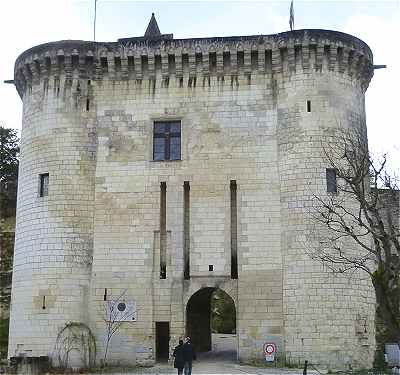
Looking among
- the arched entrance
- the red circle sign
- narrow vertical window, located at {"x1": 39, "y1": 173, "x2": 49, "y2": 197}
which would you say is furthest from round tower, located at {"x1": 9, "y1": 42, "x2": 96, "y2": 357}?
the red circle sign

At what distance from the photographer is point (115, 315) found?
25.7 metres

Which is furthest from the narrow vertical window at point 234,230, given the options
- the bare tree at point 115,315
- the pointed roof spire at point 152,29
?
the pointed roof spire at point 152,29

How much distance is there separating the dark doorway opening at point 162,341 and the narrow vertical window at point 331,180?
29.1ft

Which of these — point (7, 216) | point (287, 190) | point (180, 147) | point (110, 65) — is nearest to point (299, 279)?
point (287, 190)

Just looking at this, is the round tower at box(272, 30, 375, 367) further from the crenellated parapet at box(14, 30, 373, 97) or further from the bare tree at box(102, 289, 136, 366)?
the bare tree at box(102, 289, 136, 366)

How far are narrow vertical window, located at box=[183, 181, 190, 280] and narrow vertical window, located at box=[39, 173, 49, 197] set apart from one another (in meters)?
5.93

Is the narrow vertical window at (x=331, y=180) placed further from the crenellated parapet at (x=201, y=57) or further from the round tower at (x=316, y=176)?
the crenellated parapet at (x=201, y=57)

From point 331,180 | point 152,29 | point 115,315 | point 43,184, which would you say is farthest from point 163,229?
point 152,29

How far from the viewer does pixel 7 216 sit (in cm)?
4872

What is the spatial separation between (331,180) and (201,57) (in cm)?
766

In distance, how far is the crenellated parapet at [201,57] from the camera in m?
27.1

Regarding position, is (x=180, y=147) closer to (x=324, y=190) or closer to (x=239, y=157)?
(x=239, y=157)

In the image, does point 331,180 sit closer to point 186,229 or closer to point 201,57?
point 186,229

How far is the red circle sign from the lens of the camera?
79.2 ft
